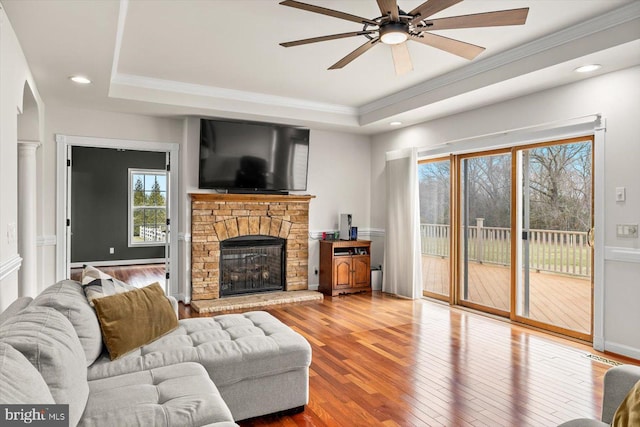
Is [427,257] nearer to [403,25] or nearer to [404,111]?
[404,111]

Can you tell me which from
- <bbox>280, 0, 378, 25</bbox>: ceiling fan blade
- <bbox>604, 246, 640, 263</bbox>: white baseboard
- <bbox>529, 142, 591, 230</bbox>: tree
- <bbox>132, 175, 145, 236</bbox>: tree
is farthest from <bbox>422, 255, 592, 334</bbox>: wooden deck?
<bbox>132, 175, 145, 236</bbox>: tree

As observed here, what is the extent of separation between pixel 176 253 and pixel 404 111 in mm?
3559

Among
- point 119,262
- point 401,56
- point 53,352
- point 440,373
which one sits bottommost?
point 440,373

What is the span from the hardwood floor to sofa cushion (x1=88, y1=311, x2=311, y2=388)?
34cm

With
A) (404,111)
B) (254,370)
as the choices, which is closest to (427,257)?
(404,111)

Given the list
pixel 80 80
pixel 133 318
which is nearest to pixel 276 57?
pixel 80 80

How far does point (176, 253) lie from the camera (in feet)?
18.1

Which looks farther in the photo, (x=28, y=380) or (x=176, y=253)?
(x=176, y=253)

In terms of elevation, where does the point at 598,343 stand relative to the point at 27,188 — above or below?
below

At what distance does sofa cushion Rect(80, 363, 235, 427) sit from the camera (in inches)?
62.3

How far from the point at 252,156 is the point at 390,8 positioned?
11.6 feet

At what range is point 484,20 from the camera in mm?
2422

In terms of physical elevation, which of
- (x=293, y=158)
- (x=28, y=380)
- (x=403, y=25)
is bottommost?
(x=28, y=380)

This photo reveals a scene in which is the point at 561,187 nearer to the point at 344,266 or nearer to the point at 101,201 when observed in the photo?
the point at 344,266
